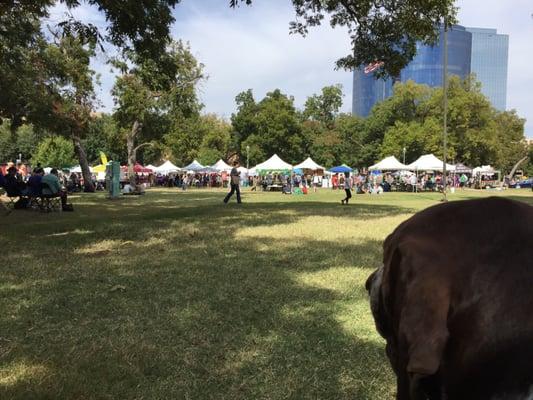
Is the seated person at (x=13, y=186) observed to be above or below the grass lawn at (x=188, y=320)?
above

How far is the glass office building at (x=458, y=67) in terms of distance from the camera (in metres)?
79.6

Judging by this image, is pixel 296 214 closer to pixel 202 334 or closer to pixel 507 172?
pixel 202 334

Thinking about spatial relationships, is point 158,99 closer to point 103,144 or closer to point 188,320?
point 188,320

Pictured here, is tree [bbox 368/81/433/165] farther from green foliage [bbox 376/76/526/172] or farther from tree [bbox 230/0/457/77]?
tree [bbox 230/0/457/77]

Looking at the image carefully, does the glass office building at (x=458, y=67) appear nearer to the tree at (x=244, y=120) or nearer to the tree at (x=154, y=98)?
the tree at (x=244, y=120)

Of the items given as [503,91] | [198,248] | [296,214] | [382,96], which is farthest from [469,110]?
[503,91]

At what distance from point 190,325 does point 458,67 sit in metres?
83.7

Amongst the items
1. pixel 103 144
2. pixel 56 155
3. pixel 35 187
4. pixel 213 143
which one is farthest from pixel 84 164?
pixel 56 155

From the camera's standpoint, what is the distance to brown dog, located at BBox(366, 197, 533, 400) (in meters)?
1.01

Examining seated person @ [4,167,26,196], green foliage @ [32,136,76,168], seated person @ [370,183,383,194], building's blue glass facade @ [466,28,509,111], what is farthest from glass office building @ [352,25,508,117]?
seated person @ [4,167,26,196]

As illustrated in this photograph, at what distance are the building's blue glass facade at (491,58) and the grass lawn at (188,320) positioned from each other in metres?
105

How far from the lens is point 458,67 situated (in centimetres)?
8025

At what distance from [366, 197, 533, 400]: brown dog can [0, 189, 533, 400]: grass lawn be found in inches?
95.5

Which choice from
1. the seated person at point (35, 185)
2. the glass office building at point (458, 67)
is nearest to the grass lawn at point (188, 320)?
the seated person at point (35, 185)
